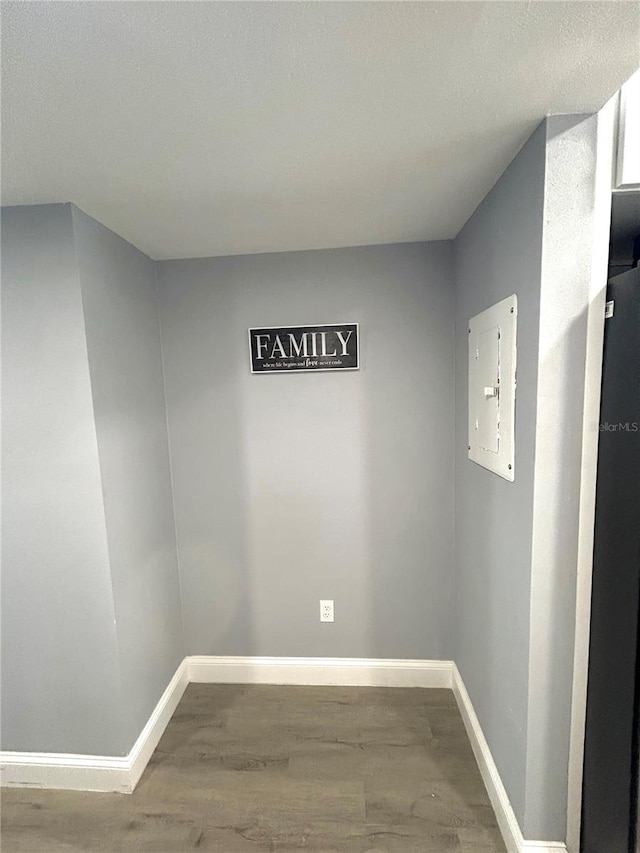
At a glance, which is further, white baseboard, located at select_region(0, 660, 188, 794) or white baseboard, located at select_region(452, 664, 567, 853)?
white baseboard, located at select_region(0, 660, 188, 794)

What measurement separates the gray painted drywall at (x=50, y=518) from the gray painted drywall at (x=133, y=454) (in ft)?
0.17

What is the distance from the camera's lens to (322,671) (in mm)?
2135

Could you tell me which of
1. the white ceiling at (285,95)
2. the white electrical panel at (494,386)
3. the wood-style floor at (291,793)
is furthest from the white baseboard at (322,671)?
the white ceiling at (285,95)

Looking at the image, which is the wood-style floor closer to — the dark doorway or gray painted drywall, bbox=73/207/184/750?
gray painted drywall, bbox=73/207/184/750

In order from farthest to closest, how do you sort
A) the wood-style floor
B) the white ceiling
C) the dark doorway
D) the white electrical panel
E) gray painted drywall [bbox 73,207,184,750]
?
gray painted drywall [bbox 73,207,184,750], the wood-style floor, the white electrical panel, the dark doorway, the white ceiling

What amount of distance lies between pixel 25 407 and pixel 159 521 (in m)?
0.80

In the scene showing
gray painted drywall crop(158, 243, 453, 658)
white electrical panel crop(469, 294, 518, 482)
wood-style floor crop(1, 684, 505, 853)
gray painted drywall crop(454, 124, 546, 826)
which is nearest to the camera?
gray painted drywall crop(454, 124, 546, 826)

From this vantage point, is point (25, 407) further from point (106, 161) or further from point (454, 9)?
point (454, 9)

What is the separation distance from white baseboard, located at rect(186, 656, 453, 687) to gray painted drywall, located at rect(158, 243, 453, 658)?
0.20ft

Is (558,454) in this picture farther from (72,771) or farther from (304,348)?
(72,771)

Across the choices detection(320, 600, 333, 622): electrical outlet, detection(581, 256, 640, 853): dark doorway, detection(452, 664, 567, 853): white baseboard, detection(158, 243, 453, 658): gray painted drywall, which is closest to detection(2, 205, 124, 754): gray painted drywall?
detection(158, 243, 453, 658): gray painted drywall

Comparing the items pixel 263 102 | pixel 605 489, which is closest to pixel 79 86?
pixel 263 102

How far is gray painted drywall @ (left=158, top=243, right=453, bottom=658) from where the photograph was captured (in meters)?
1.95

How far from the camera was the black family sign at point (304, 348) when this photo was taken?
1.95 metres
